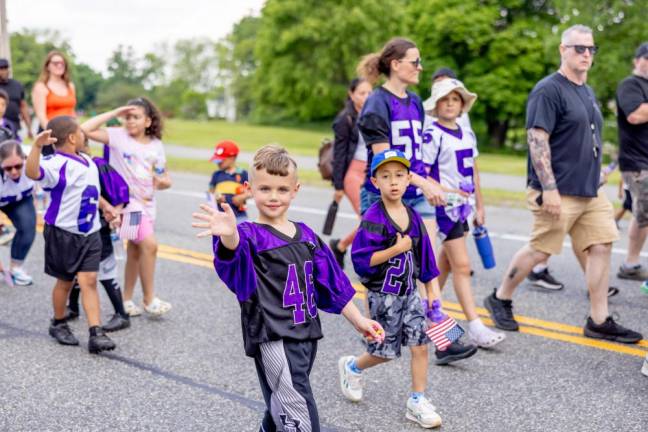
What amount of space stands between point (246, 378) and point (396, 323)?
41.9 inches

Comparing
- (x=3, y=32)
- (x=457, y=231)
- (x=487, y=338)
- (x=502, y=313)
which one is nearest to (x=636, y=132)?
(x=502, y=313)

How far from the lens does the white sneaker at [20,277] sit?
6434mm

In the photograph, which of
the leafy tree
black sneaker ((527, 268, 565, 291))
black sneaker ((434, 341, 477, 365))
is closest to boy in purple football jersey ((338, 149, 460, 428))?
black sneaker ((434, 341, 477, 365))

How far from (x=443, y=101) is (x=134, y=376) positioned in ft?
8.64

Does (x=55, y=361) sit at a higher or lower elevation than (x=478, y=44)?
lower

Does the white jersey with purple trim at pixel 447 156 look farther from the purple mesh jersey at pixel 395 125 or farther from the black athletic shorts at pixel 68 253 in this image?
the black athletic shorts at pixel 68 253

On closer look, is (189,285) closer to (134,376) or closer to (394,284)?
(134,376)

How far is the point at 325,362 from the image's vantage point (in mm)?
4684

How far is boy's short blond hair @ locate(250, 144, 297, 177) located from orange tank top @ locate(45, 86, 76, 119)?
5.75m

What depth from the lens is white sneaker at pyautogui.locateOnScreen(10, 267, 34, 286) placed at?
21.1 ft

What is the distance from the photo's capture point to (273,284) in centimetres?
298

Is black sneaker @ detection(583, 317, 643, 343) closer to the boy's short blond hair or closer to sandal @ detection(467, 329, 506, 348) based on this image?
sandal @ detection(467, 329, 506, 348)

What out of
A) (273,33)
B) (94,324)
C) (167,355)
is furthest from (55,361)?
(273,33)

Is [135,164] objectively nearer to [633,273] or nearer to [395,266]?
[395,266]
